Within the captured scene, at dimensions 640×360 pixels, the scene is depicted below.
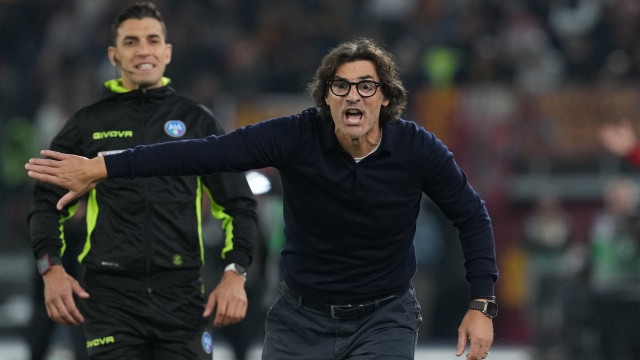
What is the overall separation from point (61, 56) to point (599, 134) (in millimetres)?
6685

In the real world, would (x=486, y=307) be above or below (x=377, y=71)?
below

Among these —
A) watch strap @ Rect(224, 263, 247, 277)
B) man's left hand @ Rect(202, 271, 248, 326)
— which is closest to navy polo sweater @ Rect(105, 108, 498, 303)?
man's left hand @ Rect(202, 271, 248, 326)

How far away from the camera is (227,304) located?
602 cm

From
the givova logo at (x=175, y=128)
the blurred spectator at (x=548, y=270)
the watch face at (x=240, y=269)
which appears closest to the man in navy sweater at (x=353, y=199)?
the watch face at (x=240, y=269)

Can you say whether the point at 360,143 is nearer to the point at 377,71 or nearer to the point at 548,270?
the point at 377,71

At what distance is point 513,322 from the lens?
1391 centimetres

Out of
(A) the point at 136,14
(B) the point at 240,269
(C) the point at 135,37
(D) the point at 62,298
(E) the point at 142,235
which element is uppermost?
(A) the point at 136,14

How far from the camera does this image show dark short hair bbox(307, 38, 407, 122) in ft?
17.7

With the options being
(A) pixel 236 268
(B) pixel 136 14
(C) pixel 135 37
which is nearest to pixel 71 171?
(A) pixel 236 268

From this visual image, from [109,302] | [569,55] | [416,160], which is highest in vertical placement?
[569,55]

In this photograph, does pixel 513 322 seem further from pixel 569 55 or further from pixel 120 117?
pixel 120 117

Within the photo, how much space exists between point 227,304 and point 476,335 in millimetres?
1347

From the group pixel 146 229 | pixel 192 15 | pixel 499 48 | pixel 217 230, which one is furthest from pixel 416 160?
pixel 192 15

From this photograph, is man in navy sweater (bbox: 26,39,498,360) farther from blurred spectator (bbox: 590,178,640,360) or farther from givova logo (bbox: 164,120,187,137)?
blurred spectator (bbox: 590,178,640,360)
